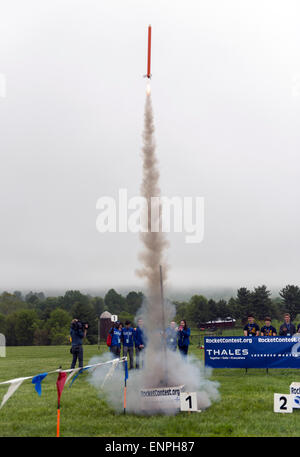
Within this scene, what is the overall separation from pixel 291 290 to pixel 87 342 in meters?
43.2

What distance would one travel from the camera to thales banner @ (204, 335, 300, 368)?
20000mm

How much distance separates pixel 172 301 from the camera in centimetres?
1744

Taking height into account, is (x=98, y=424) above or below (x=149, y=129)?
below

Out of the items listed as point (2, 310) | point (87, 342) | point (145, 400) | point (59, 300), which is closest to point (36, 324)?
point (87, 342)

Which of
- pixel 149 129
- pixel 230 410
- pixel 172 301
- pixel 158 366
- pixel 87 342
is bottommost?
pixel 87 342

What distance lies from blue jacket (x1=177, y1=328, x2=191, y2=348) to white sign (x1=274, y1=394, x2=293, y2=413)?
332 inches

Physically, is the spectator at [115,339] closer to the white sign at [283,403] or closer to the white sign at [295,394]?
the white sign at [295,394]

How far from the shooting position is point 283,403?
13.5m

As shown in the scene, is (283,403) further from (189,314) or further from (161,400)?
(189,314)

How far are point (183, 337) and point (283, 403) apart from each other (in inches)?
344

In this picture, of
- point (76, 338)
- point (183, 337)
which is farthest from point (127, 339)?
point (183, 337)

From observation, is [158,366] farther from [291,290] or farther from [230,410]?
[291,290]

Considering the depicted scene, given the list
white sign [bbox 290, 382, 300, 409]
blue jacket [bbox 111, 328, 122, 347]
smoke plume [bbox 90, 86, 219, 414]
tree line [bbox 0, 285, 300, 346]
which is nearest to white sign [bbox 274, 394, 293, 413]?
white sign [bbox 290, 382, 300, 409]
